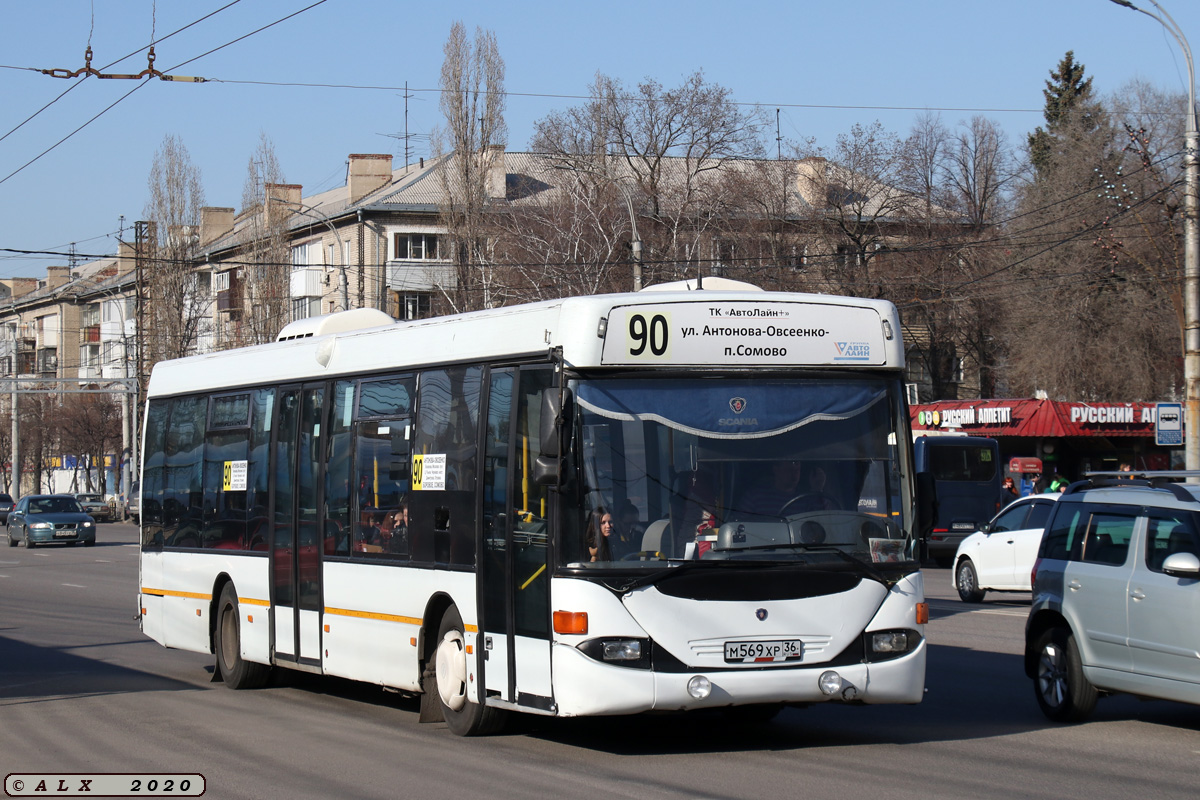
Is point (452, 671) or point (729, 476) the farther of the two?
point (452, 671)

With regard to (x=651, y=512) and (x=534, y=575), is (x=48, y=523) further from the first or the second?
(x=651, y=512)

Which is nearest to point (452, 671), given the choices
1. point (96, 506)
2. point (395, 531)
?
point (395, 531)

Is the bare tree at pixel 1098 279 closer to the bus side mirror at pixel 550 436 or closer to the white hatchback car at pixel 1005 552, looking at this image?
the white hatchback car at pixel 1005 552

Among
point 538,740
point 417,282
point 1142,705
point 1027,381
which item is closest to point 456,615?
point 538,740

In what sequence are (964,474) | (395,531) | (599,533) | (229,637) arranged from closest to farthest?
(599,533) → (395,531) → (229,637) → (964,474)

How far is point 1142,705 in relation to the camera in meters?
10.8

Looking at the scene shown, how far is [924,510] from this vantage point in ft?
29.6

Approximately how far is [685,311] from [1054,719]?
159 inches

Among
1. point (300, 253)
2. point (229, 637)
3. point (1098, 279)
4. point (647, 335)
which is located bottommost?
point (229, 637)

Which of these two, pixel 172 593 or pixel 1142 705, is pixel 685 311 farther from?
pixel 172 593

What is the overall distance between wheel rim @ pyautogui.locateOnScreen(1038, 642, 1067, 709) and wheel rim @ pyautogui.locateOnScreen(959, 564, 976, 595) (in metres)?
10.9

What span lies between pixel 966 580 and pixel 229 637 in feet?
38.8

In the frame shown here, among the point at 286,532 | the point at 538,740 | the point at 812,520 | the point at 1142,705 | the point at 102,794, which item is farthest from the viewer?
the point at 286,532

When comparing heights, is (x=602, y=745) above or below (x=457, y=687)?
below
